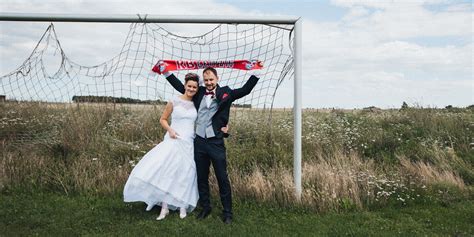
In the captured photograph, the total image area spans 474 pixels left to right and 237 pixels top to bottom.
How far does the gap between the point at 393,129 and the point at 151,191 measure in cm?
716

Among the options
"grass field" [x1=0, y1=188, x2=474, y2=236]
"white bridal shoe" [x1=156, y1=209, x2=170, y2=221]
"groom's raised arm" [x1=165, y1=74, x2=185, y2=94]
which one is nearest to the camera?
"grass field" [x1=0, y1=188, x2=474, y2=236]

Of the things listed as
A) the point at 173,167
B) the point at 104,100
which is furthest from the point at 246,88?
the point at 104,100

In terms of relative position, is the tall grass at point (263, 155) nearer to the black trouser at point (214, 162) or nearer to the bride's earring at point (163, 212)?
the black trouser at point (214, 162)

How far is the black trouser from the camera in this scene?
4594 mm

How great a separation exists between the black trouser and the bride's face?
0.55 meters

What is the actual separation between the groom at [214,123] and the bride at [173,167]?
0.36 ft

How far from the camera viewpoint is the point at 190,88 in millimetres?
4629

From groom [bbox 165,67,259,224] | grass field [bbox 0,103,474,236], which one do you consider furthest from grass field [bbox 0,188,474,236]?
groom [bbox 165,67,259,224]

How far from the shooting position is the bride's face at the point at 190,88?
462 cm

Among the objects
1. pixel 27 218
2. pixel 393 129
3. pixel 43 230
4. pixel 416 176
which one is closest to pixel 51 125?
pixel 27 218

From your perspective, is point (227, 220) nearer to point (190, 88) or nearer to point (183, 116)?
point (183, 116)

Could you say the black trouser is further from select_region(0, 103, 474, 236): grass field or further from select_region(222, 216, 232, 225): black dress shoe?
select_region(0, 103, 474, 236): grass field

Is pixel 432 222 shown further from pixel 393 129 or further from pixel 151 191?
pixel 393 129

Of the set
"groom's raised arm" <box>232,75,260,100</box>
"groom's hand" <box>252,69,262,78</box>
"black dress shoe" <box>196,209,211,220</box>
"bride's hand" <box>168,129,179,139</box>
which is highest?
"groom's hand" <box>252,69,262,78</box>
